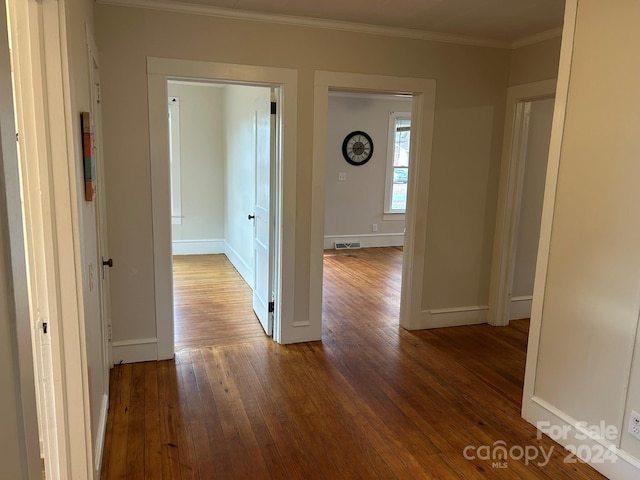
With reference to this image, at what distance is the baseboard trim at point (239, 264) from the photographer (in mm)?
5223

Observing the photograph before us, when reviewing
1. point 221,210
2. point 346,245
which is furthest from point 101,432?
point 346,245

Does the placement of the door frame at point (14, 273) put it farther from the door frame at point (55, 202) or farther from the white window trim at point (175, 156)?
the white window trim at point (175, 156)

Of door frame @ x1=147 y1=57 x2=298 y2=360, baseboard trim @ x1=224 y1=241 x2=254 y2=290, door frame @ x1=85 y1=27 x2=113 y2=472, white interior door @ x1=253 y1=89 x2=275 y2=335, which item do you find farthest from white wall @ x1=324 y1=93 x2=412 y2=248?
door frame @ x1=85 y1=27 x2=113 y2=472

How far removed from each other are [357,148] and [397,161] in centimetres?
83

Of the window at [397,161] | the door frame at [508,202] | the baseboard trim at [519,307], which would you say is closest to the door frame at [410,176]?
the door frame at [508,202]

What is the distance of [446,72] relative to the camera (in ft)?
12.0

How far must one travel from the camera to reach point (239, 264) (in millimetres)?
5859

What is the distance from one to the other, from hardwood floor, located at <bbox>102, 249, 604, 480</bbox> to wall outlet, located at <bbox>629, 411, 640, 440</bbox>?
0.32 meters

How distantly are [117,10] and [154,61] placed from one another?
1.17ft

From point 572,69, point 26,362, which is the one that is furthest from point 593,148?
point 26,362

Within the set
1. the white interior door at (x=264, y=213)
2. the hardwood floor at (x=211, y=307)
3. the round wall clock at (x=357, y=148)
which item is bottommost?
the hardwood floor at (x=211, y=307)

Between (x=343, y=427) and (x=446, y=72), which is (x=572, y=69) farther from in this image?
(x=343, y=427)

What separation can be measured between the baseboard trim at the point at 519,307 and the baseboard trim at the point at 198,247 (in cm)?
435

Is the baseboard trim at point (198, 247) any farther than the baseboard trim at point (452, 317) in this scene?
Yes
